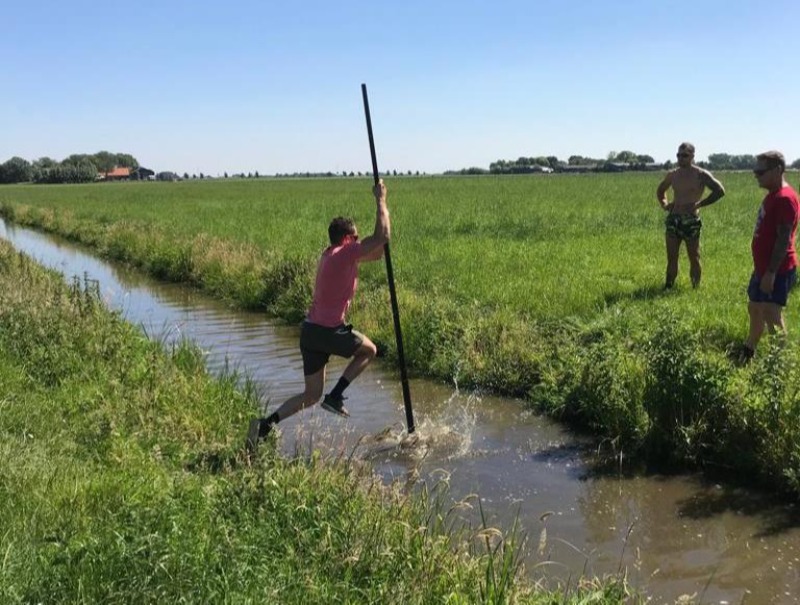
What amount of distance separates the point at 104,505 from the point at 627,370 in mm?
4932

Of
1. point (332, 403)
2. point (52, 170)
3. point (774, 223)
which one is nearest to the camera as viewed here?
point (332, 403)

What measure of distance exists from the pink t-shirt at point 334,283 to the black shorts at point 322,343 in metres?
0.06

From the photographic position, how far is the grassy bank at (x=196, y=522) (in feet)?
11.6

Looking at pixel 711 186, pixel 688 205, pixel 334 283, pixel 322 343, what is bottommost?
pixel 322 343

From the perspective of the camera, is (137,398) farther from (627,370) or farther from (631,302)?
(631,302)

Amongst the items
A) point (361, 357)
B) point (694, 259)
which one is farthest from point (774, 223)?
point (361, 357)

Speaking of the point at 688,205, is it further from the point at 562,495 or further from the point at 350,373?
the point at 350,373

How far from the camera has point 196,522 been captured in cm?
422

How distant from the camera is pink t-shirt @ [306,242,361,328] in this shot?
6.17 metres

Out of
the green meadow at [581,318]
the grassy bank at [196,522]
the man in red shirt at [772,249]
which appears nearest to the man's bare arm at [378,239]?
the grassy bank at [196,522]

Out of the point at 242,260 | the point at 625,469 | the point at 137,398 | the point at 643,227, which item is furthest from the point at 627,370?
the point at 643,227

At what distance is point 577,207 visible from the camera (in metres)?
30.5

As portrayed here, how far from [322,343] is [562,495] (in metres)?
2.37

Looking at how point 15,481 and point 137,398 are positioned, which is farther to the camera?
point 137,398
